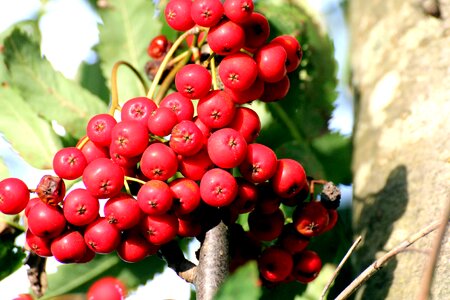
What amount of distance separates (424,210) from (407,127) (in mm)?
314

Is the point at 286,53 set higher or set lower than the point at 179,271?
higher

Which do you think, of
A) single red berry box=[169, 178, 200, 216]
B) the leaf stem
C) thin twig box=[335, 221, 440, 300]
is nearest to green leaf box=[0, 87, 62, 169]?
the leaf stem

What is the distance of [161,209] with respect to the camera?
127cm

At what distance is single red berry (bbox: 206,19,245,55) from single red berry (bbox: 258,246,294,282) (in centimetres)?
48

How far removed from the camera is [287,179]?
136 centimetres

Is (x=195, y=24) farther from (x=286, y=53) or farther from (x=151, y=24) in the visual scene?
(x=151, y=24)

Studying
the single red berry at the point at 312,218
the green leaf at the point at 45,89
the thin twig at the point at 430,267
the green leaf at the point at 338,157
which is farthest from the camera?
the green leaf at the point at 338,157

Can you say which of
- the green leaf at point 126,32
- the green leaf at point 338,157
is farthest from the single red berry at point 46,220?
the green leaf at point 338,157

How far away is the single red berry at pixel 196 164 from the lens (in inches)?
52.1

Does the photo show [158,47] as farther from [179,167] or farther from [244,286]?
[244,286]

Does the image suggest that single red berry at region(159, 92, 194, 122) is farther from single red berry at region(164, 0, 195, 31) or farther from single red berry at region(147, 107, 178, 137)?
single red berry at region(164, 0, 195, 31)

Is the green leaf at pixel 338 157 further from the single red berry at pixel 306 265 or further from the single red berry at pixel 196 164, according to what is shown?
the single red berry at pixel 196 164

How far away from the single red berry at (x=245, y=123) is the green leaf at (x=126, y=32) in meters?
0.69

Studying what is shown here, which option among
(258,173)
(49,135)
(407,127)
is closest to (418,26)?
(407,127)
